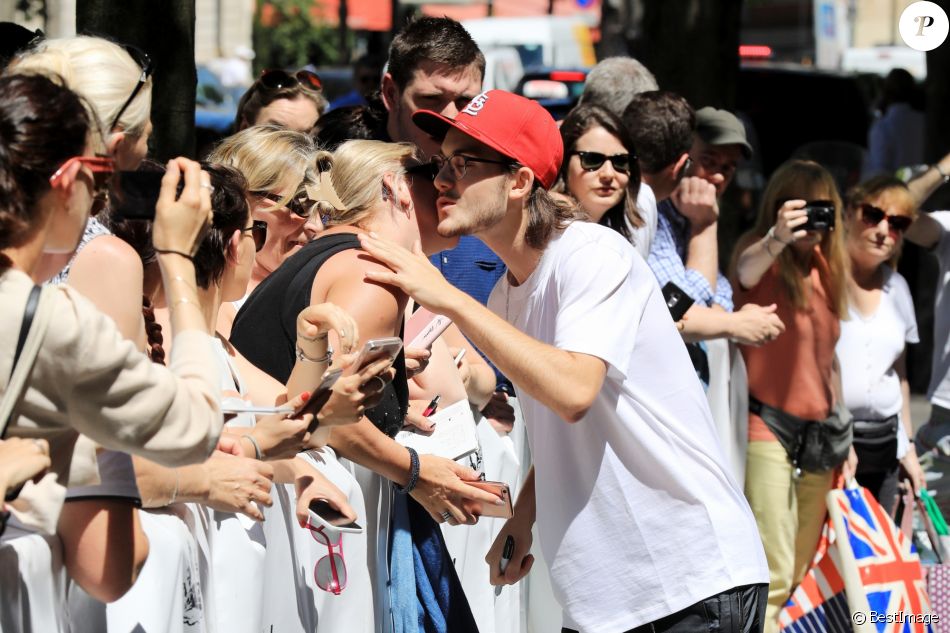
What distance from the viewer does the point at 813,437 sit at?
575 cm

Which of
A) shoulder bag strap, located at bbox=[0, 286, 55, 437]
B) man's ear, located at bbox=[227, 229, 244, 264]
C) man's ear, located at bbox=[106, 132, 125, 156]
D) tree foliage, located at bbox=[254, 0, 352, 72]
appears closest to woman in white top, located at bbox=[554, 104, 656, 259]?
man's ear, located at bbox=[227, 229, 244, 264]

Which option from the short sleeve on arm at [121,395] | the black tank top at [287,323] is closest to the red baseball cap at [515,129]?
the black tank top at [287,323]

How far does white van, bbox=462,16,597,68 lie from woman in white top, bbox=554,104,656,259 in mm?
11518

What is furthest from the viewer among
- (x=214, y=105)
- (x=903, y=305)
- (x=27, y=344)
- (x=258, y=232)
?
(x=214, y=105)

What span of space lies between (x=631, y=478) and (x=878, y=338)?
3.44m

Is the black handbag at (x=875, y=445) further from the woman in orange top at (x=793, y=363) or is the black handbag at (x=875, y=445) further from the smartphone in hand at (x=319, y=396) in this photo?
the smartphone in hand at (x=319, y=396)

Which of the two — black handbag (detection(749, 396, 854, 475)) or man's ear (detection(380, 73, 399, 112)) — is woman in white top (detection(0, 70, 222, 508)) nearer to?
man's ear (detection(380, 73, 399, 112))

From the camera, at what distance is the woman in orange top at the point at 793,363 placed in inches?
226

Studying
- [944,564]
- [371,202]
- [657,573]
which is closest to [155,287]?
[371,202]

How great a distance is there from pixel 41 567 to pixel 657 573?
1404 millimetres

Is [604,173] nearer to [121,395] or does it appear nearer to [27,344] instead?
[121,395]

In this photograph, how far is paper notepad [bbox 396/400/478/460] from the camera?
3770 millimetres

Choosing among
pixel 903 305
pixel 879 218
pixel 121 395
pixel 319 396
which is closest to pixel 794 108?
pixel 903 305

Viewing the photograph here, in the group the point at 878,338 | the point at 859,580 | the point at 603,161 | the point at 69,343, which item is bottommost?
the point at 859,580
